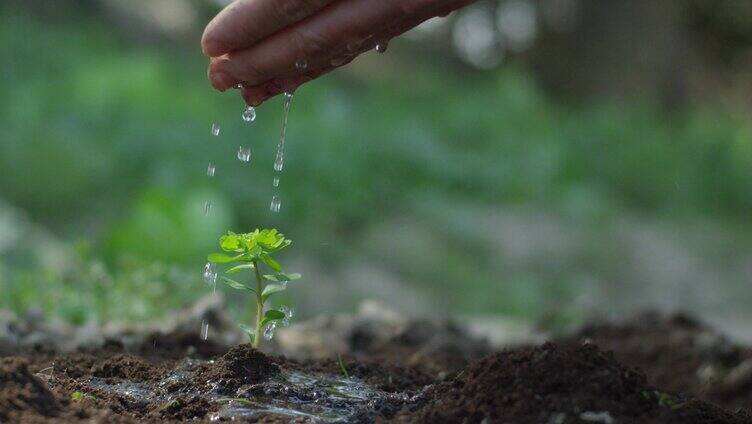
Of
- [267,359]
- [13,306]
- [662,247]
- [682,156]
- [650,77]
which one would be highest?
[650,77]

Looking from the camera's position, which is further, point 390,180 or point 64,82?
point 64,82

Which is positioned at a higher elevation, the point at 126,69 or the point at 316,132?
the point at 126,69

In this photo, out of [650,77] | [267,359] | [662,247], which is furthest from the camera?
[650,77]

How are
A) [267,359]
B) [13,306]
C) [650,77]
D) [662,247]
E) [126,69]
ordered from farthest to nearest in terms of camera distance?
[650,77] → [126,69] → [662,247] → [13,306] → [267,359]

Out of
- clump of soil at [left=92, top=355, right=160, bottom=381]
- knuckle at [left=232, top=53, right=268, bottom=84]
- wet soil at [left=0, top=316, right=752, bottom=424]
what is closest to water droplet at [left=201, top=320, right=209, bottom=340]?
wet soil at [left=0, top=316, right=752, bottom=424]

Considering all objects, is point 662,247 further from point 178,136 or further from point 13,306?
point 13,306

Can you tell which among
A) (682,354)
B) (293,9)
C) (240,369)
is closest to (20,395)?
(240,369)

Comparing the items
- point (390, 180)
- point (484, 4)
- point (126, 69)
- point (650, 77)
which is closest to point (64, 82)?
point (126, 69)
